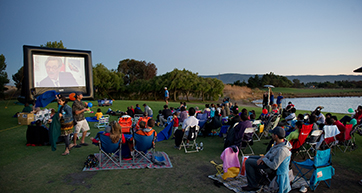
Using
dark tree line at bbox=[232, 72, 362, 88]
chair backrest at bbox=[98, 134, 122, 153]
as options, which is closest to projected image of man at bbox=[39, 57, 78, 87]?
chair backrest at bbox=[98, 134, 122, 153]

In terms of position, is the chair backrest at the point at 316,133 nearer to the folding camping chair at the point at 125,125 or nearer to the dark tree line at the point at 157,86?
the folding camping chair at the point at 125,125

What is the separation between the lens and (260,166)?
3475 millimetres

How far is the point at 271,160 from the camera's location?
11.2 feet

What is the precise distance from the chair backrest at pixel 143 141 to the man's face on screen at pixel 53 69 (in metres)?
10.3

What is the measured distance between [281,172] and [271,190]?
0.49m

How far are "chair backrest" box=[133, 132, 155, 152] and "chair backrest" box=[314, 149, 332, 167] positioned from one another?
3.26 metres

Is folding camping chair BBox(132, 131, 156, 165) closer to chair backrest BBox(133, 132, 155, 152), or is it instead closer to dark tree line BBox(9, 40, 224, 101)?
chair backrest BBox(133, 132, 155, 152)

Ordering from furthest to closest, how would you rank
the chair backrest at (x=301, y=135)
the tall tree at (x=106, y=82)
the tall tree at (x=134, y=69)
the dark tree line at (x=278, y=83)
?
1. the dark tree line at (x=278, y=83)
2. the tall tree at (x=134, y=69)
3. the tall tree at (x=106, y=82)
4. the chair backrest at (x=301, y=135)

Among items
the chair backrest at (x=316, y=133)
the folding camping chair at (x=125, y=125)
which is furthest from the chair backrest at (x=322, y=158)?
the folding camping chair at (x=125, y=125)

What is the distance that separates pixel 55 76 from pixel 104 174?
10.5m

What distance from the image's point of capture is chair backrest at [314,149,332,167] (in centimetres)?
352

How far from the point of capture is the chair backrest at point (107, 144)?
443cm

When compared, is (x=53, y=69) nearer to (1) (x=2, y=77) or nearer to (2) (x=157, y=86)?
(2) (x=157, y=86)

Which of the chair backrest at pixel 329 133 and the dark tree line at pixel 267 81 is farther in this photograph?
the dark tree line at pixel 267 81
